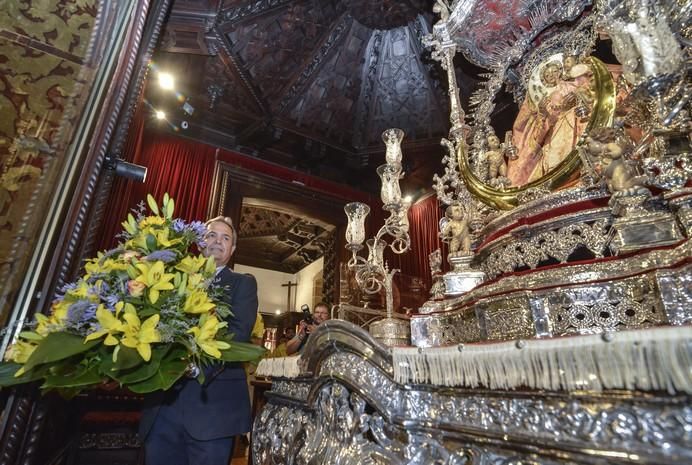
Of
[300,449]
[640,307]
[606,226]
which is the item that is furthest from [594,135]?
[300,449]

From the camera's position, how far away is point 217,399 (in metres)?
1.14

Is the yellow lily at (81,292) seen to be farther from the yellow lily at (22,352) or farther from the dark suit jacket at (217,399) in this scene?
the dark suit jacket at (217,399)

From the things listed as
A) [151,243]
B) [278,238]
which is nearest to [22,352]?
[151,243]

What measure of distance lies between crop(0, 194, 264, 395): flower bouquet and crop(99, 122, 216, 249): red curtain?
3.30 m

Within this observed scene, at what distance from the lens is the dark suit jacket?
110 cm

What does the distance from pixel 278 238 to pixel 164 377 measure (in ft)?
24.9

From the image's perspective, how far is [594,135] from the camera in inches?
53.1

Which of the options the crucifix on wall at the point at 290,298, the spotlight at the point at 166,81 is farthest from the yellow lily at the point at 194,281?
the crucifix on wall at the point at 290,298

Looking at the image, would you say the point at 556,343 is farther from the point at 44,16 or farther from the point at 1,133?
the point at 44,16

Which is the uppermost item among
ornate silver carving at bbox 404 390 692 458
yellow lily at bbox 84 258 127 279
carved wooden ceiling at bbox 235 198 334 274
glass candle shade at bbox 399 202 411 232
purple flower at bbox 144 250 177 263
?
carved wooden ceiling at bbox 235 198 334 274

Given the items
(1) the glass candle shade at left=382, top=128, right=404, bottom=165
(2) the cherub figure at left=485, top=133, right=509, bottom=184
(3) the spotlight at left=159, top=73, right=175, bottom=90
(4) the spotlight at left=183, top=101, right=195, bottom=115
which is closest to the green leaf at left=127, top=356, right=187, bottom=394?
(1) the glass candle shade at left=382, top=128, right=404, bottom=165

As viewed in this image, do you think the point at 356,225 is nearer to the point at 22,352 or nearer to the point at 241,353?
the point at 241,353

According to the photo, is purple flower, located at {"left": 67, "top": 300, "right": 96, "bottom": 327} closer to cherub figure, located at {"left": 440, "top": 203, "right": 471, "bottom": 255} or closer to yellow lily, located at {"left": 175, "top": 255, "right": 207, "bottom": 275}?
yellow lily, located at {"left": 175, "top": 255, "right": 207, "bottom": 275}

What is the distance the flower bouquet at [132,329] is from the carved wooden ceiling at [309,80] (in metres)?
3.32
